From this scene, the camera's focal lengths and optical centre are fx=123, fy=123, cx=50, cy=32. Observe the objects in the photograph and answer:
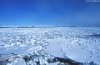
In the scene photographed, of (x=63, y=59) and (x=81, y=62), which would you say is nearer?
(x=81, y=62)

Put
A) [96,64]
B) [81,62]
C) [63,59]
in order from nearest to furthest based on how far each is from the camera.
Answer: [96,64] → [81,62] → [63,59]

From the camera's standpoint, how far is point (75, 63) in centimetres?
373

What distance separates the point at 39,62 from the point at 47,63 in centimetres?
24

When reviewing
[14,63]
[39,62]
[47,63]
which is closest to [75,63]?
[47,63]

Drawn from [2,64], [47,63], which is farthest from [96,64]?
[2,64]

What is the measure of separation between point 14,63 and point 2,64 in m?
0.35

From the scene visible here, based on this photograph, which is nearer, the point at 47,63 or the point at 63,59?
the point at 47,63

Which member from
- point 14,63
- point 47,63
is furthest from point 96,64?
point 14,63

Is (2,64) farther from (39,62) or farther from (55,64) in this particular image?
(55,64)

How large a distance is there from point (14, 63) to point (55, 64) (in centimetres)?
121

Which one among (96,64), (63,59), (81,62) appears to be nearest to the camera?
(96,64)

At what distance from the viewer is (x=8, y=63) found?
3668mm

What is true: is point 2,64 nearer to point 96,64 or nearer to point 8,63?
point 8,63

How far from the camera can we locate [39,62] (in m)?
3.68
